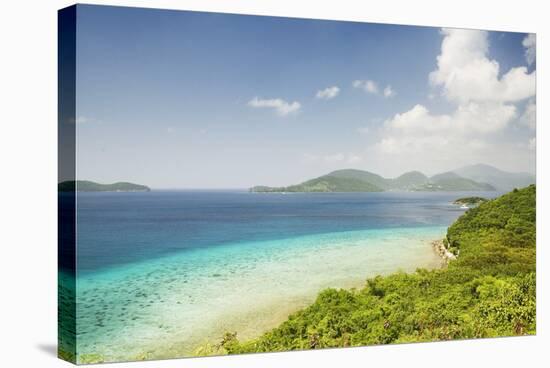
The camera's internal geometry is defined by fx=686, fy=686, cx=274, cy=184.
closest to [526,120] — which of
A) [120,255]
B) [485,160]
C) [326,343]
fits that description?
[485,160]

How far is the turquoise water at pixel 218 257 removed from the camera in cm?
772

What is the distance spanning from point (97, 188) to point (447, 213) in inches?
198

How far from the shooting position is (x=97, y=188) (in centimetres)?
778

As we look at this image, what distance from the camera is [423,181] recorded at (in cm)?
998

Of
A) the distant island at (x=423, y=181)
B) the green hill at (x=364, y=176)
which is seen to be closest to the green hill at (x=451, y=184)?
the distant island at (x=423, y=181)

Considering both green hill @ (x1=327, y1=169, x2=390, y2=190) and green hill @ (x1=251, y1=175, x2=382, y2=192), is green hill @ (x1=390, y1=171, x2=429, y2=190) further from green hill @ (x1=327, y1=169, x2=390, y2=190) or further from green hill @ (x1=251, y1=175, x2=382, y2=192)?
green hill @ (x1=251, y1=175, x2=382, y2=192)

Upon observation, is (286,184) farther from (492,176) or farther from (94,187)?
(492,176)

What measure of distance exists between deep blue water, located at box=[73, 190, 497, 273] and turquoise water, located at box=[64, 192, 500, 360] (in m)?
0.01

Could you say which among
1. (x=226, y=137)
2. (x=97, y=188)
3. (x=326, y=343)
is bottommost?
(x=326, y=343)

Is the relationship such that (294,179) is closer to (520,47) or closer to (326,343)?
(326,343)

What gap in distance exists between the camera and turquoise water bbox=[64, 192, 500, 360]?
7719mm

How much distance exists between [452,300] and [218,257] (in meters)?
3.21

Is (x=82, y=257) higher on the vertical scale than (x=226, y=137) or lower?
lower

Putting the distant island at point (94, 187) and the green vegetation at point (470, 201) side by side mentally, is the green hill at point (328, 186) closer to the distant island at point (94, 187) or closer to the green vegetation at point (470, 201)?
the green vegetation at point (470, 201)
